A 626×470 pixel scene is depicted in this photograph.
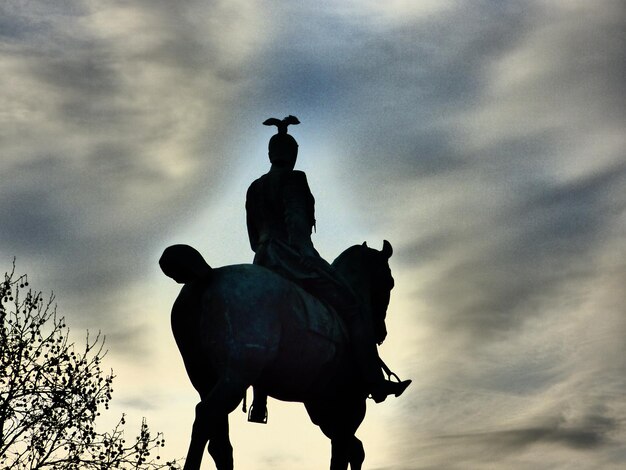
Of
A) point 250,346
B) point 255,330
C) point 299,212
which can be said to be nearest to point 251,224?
point 299,212

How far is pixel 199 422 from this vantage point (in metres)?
11.2

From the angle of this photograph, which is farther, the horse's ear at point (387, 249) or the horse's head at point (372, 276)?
the horse's ear at point (387, 249)

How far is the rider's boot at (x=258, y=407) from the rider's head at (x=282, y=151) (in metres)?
2.94

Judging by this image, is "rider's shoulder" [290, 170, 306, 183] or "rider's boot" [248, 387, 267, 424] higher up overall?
"rider's shoulder" [290, 170, 306, 183]

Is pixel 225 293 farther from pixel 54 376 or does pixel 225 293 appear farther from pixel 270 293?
pixel 54 376

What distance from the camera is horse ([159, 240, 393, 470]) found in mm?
11297

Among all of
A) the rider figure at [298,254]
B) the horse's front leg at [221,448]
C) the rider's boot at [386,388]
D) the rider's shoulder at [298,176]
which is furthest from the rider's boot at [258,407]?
the rider's shoulder at [298,176]

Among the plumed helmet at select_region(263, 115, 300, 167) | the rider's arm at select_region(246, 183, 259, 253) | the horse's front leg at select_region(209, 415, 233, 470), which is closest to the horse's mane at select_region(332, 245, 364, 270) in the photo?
the rider's arm at select_region(246, 183, 259, 253)

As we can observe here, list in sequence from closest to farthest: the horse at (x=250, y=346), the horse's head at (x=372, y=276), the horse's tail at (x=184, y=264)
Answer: the horse at (x=250, y=346) < the horse's tail at (x=184, y=264) < the horse's head at (x=372, y=276)

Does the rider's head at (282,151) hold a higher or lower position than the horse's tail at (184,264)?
higher

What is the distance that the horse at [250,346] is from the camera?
37.1 ft

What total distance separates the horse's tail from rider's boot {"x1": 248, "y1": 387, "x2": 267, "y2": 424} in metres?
1.79

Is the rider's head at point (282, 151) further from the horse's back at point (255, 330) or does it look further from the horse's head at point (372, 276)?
the horse's back at point (255, 330)

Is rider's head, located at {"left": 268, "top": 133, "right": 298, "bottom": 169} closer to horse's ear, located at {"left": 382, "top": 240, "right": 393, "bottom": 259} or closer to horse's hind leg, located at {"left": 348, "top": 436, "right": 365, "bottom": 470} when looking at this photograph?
horse's ear, located at {"left": 382, "top": 240, "right": 393, "bottom": 259}
